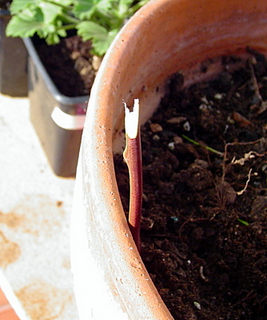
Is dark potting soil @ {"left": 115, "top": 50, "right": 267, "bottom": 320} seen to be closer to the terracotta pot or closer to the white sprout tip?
the terracotta pot

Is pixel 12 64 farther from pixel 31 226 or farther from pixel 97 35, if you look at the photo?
pixel 31 226

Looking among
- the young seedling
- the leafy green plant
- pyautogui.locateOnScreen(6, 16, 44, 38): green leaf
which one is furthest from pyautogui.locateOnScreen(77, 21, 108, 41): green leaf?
the young seedling

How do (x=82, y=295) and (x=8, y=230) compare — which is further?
(x=8, y=230)

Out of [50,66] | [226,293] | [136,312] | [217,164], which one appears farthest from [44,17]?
[136,312]

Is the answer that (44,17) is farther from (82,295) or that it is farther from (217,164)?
(82,295)

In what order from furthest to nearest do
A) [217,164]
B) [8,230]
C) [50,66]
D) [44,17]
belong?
[50,66], [44,17], [8,230], [217,164]

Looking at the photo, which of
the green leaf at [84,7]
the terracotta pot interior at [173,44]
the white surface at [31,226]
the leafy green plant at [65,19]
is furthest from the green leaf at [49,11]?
the terracotta pot interior at [173,44]

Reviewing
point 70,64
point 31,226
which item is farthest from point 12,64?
point 31,226
